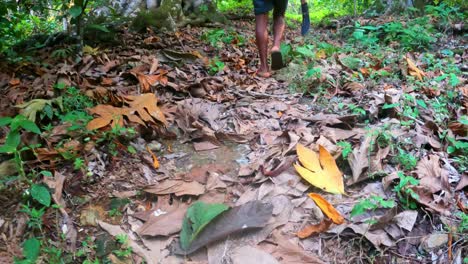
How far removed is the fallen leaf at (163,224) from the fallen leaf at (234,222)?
0.45ft

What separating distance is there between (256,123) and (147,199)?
3.79 feet

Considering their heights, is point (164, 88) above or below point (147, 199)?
above

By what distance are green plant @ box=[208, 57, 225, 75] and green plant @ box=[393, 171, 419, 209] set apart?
7.80 ft

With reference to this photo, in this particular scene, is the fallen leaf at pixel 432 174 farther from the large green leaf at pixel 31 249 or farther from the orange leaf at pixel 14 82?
the orange leaf at pixel 14 82

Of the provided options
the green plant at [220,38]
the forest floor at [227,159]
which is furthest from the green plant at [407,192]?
the green plant at [220,38]

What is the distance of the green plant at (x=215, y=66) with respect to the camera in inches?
161

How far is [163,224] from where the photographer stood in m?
2.09

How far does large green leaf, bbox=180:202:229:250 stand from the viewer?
6.48 feet

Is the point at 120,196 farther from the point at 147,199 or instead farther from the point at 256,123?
the point at 256,123

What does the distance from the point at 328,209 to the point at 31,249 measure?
1429 millimetres

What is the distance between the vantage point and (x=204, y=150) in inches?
112

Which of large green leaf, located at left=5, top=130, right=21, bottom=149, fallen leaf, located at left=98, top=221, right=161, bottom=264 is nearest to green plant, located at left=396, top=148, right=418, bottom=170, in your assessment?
fallen leaf, located at left=98, top=221, right=161, bottom=264

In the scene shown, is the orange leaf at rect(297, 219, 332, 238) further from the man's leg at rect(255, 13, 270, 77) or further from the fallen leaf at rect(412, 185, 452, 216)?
the man's leg at rect(255, 13, 270, 77)

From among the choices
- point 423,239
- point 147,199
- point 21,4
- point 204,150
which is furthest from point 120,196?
point 21,4
